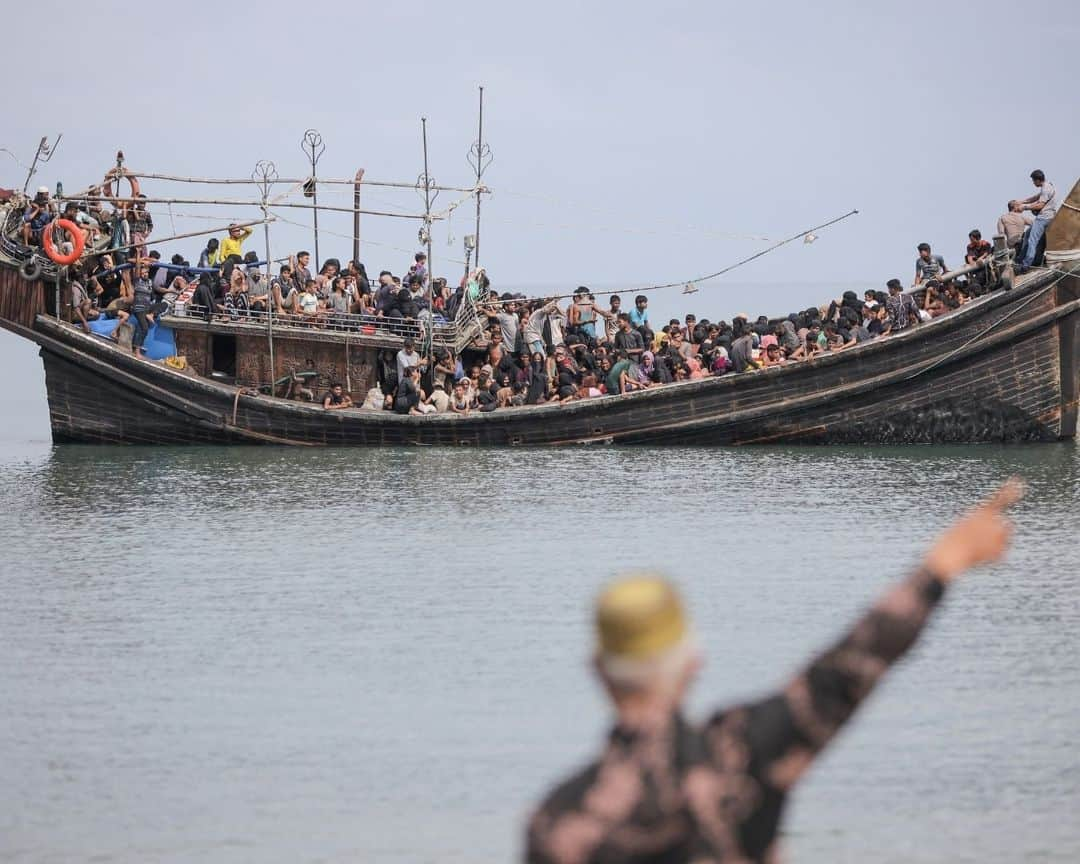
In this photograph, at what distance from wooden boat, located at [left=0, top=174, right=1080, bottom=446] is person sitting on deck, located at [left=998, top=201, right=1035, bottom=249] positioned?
1.38 feet

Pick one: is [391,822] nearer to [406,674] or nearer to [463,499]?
[406,674]

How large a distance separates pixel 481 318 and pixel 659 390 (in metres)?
3.43

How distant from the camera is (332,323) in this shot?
96.0ft

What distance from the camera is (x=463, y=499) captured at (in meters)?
23.7

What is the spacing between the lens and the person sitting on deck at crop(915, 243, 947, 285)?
2846 cm

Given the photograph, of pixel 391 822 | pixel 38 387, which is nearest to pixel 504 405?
pixel 391 822

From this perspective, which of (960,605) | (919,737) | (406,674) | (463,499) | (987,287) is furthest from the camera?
(987,287)

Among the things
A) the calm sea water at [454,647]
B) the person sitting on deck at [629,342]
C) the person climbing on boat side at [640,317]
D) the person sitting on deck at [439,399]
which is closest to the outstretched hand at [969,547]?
the calm sea water at [454,647]

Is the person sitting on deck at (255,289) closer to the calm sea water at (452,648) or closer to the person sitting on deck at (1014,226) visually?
the calm sea water at (452,648)

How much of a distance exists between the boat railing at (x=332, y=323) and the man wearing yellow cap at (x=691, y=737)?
25.4 metres

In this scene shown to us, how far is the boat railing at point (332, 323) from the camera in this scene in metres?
29.0

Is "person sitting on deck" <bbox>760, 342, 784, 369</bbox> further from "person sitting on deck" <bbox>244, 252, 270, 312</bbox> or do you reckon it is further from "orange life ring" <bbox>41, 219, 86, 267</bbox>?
"orange life ring" <bbox>41, 219, 86, 267</bbox>

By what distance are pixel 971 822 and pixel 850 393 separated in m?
18.2

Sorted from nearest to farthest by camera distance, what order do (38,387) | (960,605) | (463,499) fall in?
(960,605)
(463,499)
(38,387)
